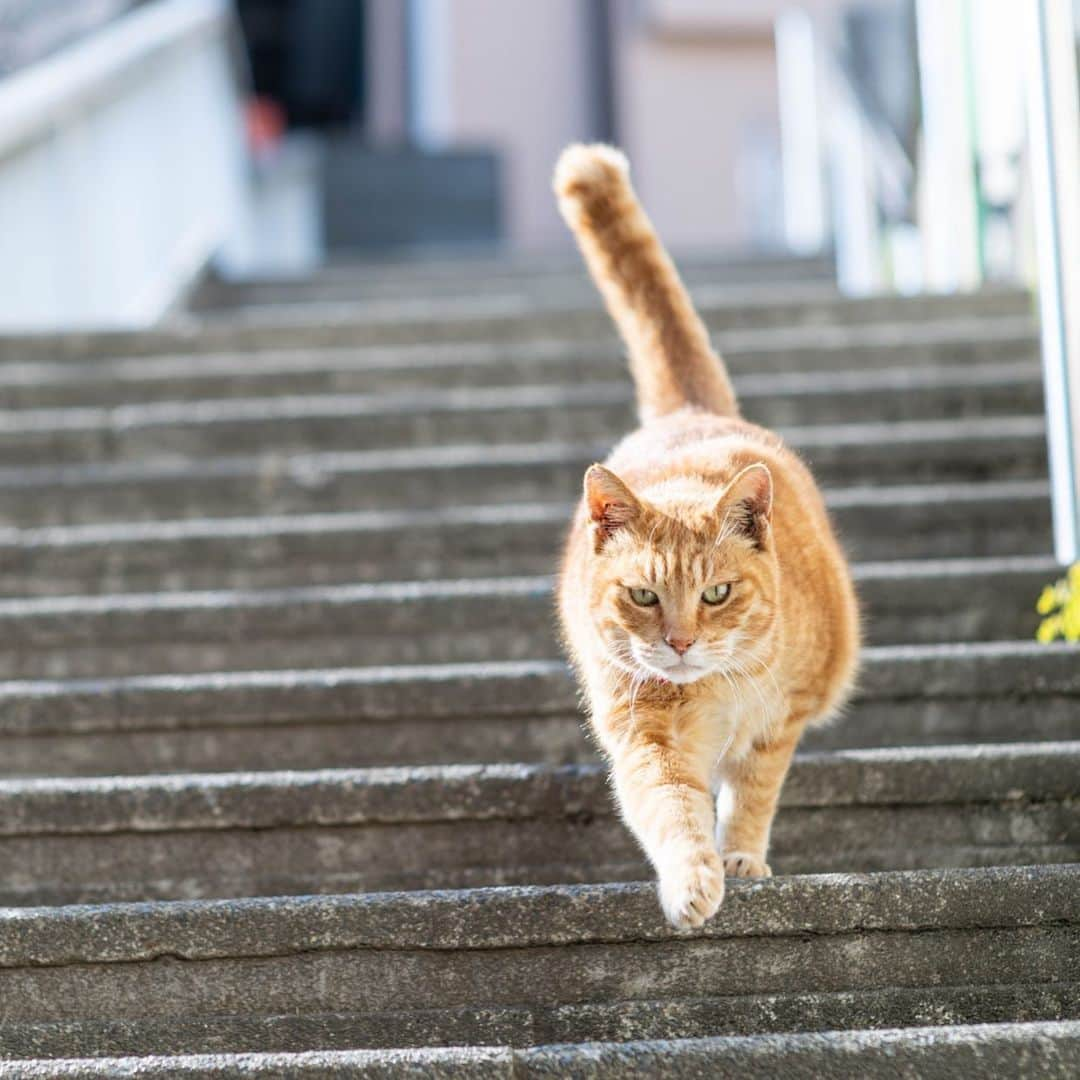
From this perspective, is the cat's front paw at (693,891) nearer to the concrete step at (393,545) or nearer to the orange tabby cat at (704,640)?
the orange tabby cat at (704,640)

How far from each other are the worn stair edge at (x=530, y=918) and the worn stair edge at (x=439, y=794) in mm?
385

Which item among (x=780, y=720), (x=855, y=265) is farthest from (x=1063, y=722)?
(x=855, y=265)

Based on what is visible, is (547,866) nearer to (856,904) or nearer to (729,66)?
(856,904)

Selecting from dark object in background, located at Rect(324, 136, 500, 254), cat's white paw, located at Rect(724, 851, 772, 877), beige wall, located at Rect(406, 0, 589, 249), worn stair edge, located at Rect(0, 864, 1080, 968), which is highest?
beige wall, located at Rect(406, 0, 589, 249)

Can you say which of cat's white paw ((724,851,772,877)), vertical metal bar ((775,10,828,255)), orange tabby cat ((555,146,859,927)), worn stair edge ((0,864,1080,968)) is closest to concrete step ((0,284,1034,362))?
orange tabby cat ((555,146,859,927))

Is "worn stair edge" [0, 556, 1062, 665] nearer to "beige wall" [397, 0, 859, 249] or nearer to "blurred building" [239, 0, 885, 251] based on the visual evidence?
"blurred building" [239, 0, 885, 251]

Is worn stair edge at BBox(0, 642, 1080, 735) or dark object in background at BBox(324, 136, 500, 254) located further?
dark object in background at BBox(324, 136, 500, 254)

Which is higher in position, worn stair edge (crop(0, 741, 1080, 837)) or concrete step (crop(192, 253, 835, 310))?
concrete step (crop(192, 253, 835, 310))

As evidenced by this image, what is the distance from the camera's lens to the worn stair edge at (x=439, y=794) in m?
2.75

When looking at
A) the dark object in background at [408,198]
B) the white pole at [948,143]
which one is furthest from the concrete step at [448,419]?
the dark object in background at [408,198]

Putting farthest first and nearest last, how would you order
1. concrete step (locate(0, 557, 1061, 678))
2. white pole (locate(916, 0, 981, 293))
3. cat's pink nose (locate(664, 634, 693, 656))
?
white pole (locate(916, 0, 981, 293)) < concrete step (locate(0, 557, 1061, 678)) < cat's pink nose (locate(664, 634, 693, 656))

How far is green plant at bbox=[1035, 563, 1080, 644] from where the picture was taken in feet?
10.4

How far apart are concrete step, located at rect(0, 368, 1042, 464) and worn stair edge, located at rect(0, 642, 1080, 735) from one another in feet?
5.00

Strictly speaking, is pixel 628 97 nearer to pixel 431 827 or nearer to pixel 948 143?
pixel 948 143
